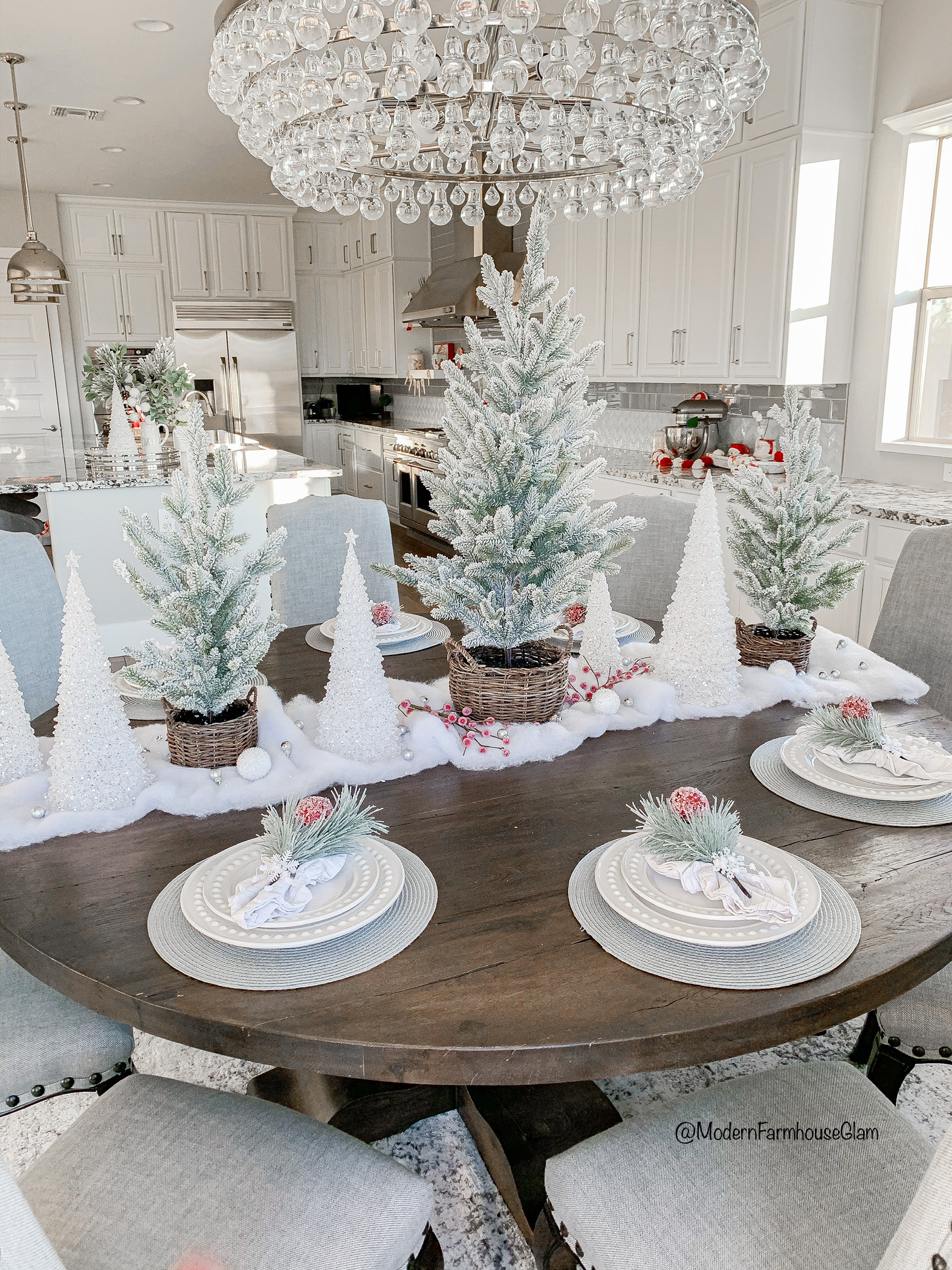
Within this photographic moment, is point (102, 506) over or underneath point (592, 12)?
underneath

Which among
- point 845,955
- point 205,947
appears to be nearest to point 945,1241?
point 845,955

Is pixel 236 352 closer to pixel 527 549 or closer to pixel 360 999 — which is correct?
pixel 527 549

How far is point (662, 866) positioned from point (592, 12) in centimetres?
122

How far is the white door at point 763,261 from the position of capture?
3627 millimetres

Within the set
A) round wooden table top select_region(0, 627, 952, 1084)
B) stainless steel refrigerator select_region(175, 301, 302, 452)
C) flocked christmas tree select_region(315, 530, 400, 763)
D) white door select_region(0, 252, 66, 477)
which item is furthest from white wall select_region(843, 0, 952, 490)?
white door select_region(0, 252, 66, 477)

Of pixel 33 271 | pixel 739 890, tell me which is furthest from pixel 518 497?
pixel 33 271

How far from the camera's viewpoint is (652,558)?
2541 millimetres

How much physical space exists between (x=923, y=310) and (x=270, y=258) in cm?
610

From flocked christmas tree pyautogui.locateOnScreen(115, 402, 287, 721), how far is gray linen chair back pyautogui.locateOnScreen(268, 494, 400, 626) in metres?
1.10

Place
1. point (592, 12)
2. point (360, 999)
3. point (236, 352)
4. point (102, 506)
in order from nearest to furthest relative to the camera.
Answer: point (360, 999) → point (592, 12) → point (102, 506) → point (236, 352)

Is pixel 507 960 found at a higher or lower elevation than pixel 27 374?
lower

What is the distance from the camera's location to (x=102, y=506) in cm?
347

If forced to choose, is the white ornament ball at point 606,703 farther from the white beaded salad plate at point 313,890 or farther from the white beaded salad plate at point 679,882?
the white beaded salad plate at point 313,890

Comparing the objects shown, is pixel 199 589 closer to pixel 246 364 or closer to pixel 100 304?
pixel 246 364
